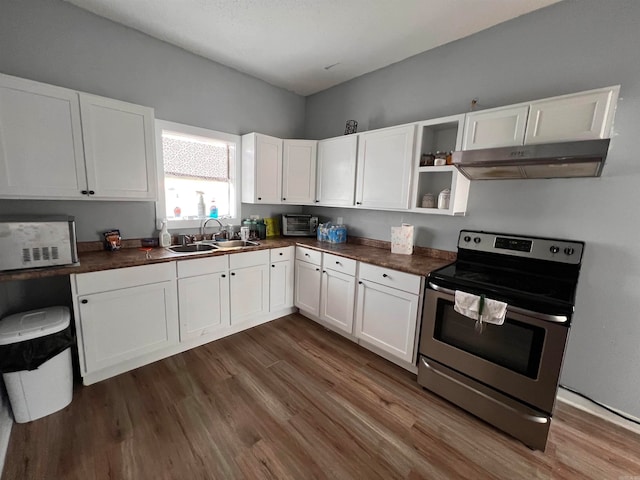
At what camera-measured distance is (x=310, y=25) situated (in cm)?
219

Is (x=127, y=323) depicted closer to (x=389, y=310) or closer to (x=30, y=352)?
(x=30, y=352)

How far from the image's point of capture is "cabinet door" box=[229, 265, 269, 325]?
2.65m

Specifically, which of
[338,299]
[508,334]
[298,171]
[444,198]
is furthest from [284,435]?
[298,171]

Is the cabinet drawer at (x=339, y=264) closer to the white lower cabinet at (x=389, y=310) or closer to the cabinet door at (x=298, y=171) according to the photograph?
the white lower cabinet at (x=389, y=310)

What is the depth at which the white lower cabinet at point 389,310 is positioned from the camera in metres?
2.15

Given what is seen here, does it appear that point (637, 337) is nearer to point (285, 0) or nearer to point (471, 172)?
point (471, 172)

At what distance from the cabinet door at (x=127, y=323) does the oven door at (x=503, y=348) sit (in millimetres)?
2090

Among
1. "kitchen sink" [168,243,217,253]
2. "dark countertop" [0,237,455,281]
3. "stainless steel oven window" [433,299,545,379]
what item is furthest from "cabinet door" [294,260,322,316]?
"stainless steel oven window" [433,299,545,379]

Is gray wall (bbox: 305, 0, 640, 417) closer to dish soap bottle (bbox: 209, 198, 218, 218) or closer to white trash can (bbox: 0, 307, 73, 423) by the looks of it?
dish soap bottle (bbox: 209, 198, 218, 218)

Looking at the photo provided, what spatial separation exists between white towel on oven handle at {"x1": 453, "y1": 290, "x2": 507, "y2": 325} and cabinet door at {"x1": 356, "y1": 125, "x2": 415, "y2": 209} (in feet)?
3.33

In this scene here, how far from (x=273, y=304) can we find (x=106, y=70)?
8.55 feet

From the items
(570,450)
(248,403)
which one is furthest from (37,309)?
(570,450)

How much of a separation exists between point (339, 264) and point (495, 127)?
1.68 metres

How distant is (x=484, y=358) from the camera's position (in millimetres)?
1759
